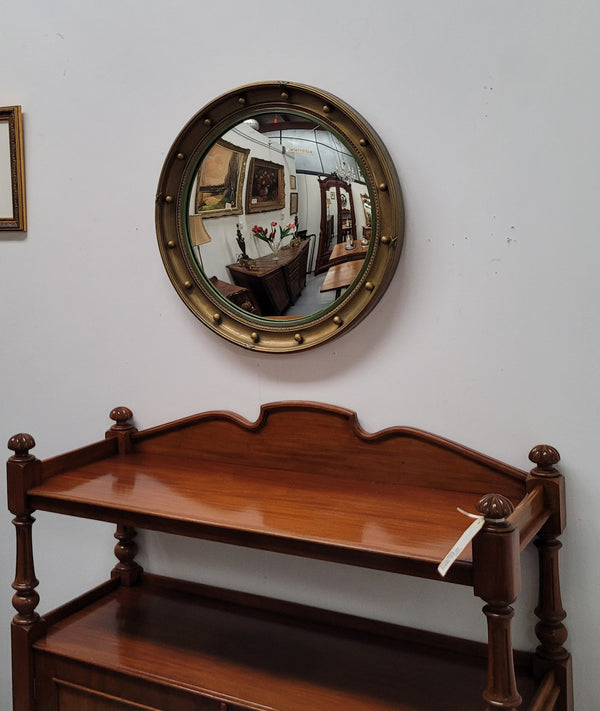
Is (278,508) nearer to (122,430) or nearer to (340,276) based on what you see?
(340,276)

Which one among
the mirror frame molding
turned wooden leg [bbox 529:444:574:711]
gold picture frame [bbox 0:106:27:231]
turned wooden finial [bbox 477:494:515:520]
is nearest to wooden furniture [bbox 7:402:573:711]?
turned wooden leg [bbox 529:444:574:711]

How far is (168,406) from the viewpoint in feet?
7.07

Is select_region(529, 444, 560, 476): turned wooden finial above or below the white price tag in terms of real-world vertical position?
above

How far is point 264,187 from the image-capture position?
1.90 meters

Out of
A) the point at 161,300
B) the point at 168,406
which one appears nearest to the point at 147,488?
the point at 168,406

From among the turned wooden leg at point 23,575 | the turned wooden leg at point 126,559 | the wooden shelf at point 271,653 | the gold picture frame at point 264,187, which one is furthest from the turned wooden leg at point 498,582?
the turned wooden leg at point 126,559

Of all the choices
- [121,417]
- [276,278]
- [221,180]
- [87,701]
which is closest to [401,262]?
[276,278]

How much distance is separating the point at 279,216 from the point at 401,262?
339 millimetres

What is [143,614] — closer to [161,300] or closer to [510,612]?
[161,300]

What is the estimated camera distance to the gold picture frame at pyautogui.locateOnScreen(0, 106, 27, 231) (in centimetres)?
224

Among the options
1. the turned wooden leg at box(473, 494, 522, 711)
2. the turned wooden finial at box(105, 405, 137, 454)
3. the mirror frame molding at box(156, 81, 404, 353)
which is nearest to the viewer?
the turned wooden leg at box(473, 494, 522, 711)

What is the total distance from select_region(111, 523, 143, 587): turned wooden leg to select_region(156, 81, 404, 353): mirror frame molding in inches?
28.1

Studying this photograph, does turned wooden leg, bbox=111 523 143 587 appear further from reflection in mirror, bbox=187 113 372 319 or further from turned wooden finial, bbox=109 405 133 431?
reflection in mirror, bbox=187 113 372 319

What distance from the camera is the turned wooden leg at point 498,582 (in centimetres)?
126
